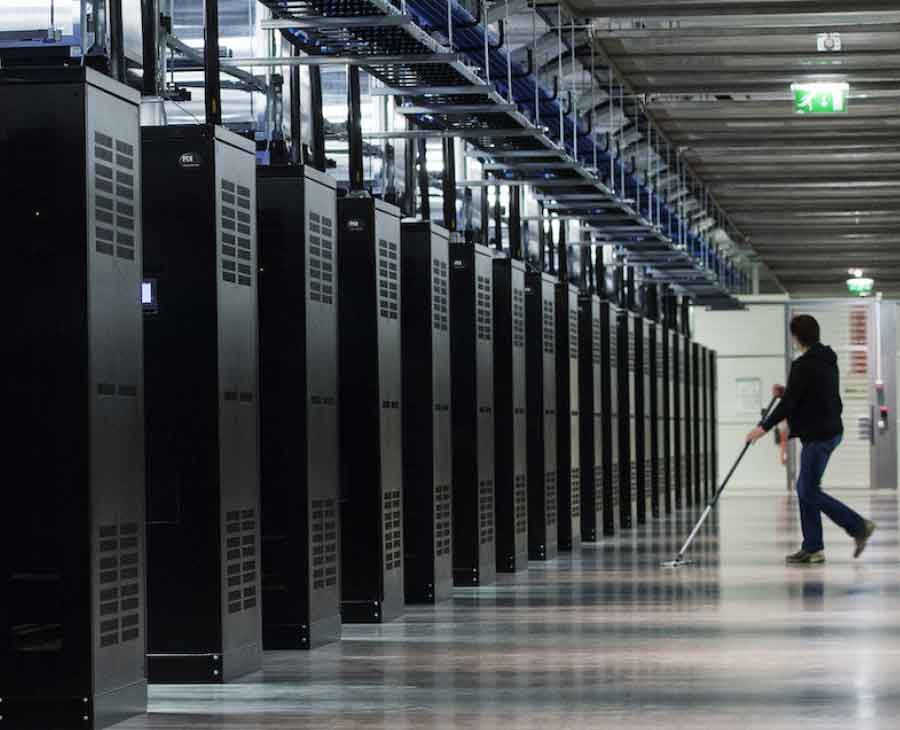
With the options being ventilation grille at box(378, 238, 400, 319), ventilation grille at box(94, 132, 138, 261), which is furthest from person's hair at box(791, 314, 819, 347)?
ventilation grille at box(94, 132, 138, 261)

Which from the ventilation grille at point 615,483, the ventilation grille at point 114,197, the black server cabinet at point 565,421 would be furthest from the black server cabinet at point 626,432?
the ventilation grille at point 114,197

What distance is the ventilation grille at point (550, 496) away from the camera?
55.5 feet

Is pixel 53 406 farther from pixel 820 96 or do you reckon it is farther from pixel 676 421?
pixel 676 421

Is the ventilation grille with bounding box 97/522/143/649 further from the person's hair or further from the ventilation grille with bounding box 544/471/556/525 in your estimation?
the ventilation grille with bounding box 544/471/556/525

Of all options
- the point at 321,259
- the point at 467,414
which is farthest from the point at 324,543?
the point at 467,414

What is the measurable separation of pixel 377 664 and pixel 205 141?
2.48 metres

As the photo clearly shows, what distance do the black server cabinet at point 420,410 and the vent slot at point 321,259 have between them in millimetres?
2156

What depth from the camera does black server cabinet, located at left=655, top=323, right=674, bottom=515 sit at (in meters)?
26.5

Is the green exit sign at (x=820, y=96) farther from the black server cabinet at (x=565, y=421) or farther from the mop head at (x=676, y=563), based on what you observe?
the mop head at (x=676, y=563)

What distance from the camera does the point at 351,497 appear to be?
441 inches

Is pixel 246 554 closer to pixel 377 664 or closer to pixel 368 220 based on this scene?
pixel 377 664

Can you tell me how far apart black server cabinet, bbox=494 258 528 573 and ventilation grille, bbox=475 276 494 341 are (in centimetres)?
75

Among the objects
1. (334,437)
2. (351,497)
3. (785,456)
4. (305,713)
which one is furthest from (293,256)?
(785,456)

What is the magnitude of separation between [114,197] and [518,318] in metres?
8.38
